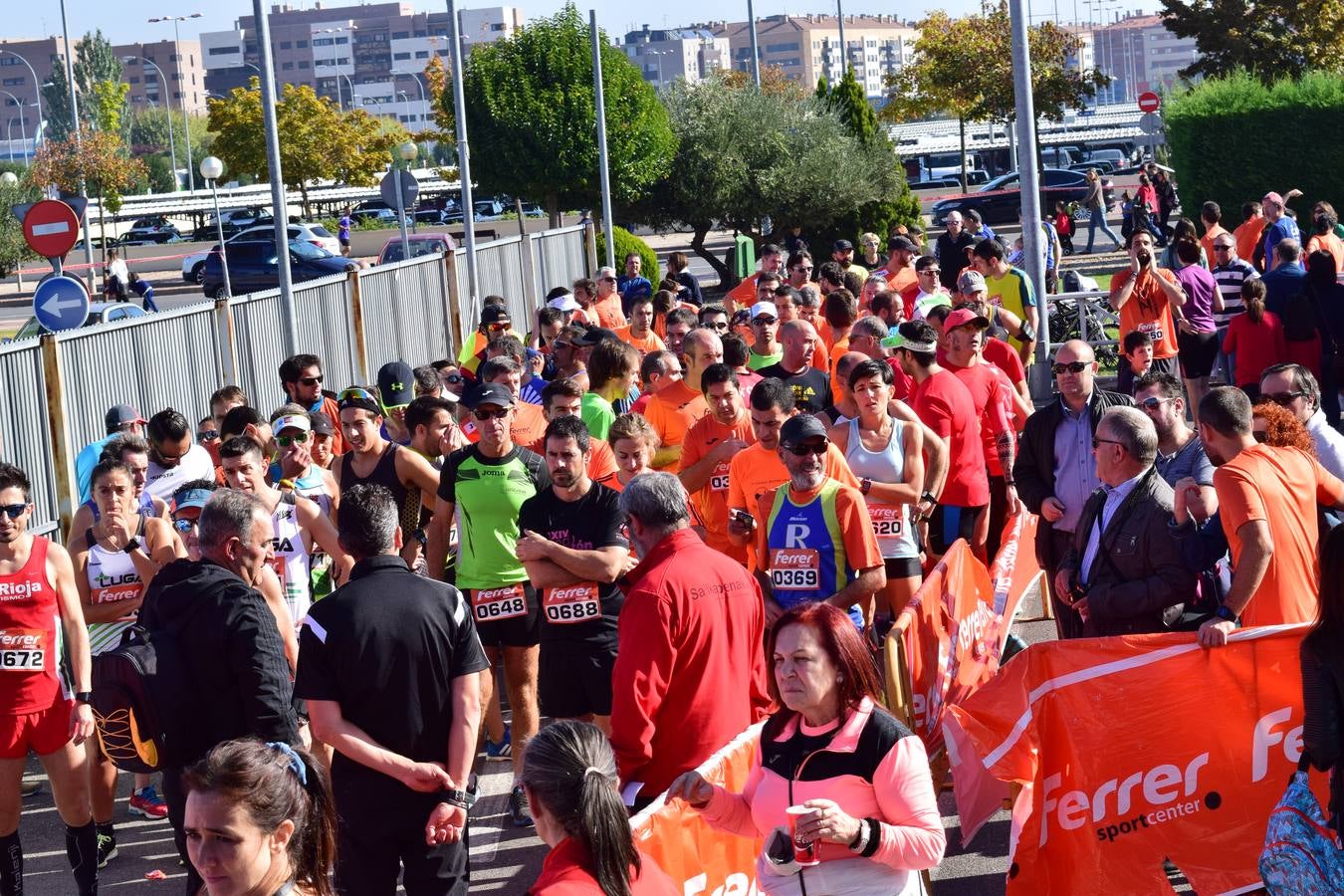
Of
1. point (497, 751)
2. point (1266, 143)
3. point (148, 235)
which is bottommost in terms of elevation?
point (497, 751)

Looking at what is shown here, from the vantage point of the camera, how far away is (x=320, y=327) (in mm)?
18297

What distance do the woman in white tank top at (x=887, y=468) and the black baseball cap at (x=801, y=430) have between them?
1.42 m

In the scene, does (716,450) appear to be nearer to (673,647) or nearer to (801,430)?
(801,430)

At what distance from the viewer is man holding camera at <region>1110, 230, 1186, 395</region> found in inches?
560

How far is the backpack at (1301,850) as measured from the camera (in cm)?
459

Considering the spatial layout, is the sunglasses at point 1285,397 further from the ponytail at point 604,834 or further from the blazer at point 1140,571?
the ponytail at point 604,834

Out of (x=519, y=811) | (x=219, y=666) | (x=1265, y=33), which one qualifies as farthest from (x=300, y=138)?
(x=219, y=666)

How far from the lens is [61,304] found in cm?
1389

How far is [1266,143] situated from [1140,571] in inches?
1171

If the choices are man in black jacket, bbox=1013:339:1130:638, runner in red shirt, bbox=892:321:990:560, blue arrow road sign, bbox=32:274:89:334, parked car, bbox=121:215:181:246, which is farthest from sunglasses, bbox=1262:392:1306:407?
parked car, bbox=121:215:181:246

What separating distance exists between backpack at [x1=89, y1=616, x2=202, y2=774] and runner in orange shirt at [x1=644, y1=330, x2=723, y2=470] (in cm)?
454

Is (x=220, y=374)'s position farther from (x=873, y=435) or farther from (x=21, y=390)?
(x=873, y=435)

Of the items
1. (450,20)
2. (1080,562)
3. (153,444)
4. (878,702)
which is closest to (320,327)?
(450,20)

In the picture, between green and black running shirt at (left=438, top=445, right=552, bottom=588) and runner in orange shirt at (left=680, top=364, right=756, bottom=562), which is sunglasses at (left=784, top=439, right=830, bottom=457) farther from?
runner in orange shirt at (left=680, top=364, right=756, bottom=562)
